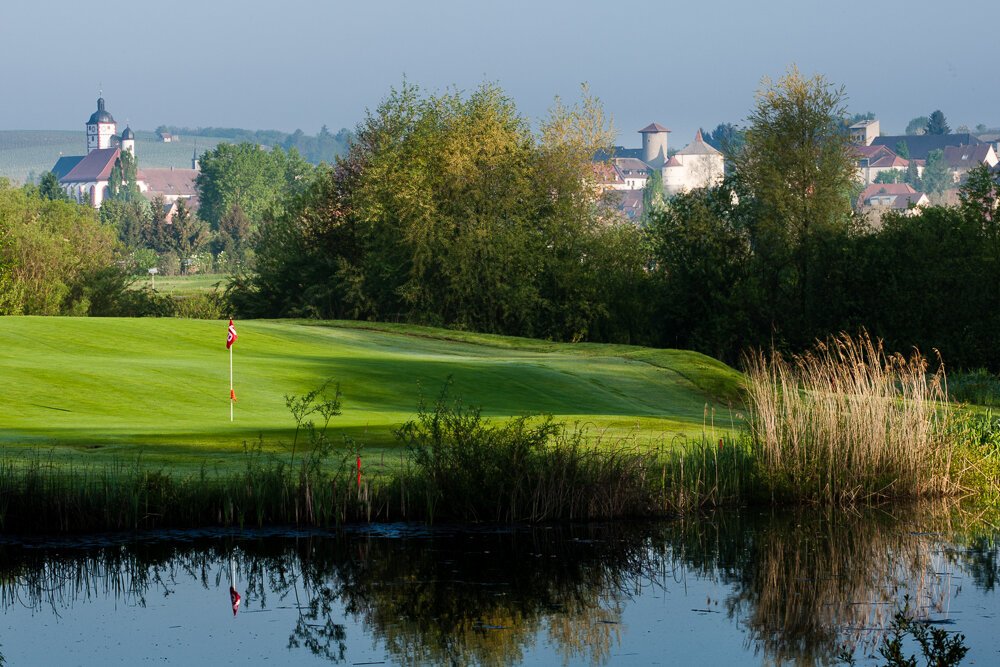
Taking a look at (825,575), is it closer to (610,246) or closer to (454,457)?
(454,457)

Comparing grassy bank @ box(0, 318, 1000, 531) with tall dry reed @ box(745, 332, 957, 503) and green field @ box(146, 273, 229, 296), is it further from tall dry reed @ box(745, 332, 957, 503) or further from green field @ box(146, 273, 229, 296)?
green field @ box(146, 273, 229, 296)

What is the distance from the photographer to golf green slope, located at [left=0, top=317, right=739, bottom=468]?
21703 millimetres

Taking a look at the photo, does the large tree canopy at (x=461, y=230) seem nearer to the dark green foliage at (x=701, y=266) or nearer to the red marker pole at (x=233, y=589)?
the dark green foliage at (x=701, y=266)

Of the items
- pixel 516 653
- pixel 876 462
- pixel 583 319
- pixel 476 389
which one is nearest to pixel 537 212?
pixel 583 319

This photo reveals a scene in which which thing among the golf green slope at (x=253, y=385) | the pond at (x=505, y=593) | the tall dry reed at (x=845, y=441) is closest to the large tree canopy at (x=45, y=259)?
the golf green slope at (x=253, y=385)

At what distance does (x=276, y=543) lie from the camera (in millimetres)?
16750

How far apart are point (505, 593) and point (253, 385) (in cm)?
1542

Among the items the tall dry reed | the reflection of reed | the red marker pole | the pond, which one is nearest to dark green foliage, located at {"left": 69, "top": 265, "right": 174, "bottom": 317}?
the tall dry reed

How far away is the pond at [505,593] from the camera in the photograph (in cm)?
1271

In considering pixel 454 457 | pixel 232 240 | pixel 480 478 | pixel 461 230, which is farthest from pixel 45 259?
pixel 232 240

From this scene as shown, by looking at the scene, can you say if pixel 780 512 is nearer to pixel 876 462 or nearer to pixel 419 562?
pixel 876 462

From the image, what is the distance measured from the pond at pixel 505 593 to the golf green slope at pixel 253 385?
3743 mm

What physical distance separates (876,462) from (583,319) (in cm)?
4626

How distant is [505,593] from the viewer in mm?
14703
